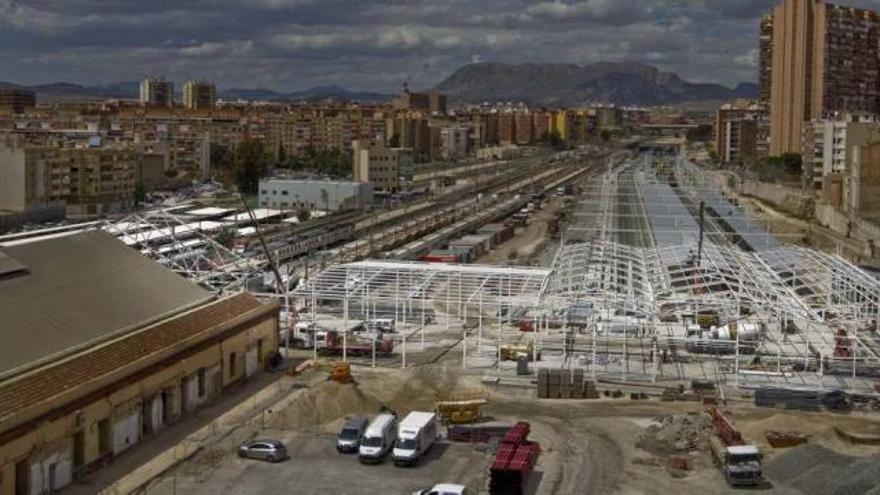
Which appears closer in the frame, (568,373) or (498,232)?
(568,373)

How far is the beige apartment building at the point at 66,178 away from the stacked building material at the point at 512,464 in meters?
25.9

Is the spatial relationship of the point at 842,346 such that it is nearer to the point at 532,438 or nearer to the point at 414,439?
the point at 532,438

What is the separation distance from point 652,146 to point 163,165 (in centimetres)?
6585

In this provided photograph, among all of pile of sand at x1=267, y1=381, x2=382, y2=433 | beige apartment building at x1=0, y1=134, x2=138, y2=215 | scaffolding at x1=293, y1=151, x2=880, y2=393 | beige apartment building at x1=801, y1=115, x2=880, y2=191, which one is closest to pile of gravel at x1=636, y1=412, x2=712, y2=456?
scaffolding at x1=293, y1=151, x2=880, y2=393

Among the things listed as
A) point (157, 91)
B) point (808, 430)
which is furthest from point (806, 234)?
point (157, 91)

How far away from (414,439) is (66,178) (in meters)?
27.6

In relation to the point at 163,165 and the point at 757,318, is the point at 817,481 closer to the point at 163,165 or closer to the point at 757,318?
the point at 757,318

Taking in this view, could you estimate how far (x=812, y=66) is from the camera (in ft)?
162

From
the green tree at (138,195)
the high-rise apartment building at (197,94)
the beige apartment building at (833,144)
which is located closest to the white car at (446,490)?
the beige apartment building at (833,144)

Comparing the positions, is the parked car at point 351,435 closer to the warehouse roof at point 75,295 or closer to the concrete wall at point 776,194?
the warehouse roof at point 75,295

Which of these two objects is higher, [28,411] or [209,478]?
[28,411]

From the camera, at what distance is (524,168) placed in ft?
207

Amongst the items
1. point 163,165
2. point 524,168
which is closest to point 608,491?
point 163,165

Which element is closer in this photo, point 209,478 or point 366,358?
point 209,478
